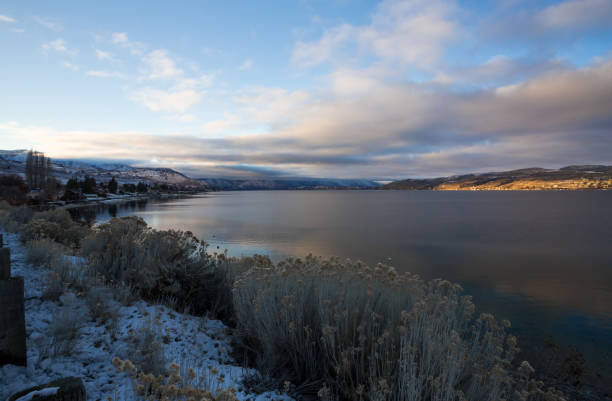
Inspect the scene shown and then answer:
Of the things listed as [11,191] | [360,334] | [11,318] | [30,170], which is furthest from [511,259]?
[30,170]

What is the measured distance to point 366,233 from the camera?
2923 centimetres

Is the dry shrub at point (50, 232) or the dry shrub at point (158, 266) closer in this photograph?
the dry shrub at point (158, 266)

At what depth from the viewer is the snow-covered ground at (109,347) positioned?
9.23 ft

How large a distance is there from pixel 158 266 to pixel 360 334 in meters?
4.56

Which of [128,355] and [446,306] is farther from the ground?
[446,306]

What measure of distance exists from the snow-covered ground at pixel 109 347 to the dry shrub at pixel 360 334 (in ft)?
1.79

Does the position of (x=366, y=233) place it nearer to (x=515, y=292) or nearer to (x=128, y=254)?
(x=515, y=292)

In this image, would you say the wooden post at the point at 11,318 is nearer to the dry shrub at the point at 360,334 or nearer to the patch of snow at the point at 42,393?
the patch of snow at the point at 42,393

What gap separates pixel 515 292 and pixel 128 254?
1260 centimetres

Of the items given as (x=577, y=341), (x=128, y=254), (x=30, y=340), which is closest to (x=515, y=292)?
(x=577, y=341)

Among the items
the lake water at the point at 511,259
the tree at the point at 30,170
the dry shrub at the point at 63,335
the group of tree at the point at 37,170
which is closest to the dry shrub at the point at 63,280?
the dry shrub at the point at 63,335

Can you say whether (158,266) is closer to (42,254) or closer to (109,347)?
(42,254)

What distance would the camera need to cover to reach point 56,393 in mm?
2135

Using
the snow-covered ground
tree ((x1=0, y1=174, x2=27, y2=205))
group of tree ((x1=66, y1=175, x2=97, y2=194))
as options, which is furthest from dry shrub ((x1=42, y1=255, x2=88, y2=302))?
group of tree ((x1=66, y1=175, x2=97, y2=194))
